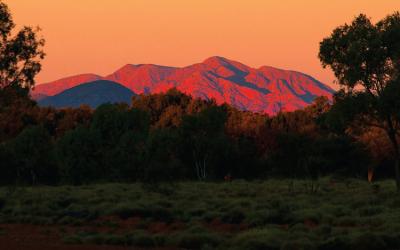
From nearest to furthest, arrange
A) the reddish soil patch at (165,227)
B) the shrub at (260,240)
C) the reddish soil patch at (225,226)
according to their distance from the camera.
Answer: the shrub at (260,240), the reddish soil patch at (165,227), the reddish soil patch at (225,226)

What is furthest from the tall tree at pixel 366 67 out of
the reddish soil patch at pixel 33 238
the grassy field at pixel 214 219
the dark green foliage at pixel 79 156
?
the dark green foliage at pixel 79 156

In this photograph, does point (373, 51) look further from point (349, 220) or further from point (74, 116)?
point (74, 116)

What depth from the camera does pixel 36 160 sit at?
214 ft

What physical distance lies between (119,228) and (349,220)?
373 inches

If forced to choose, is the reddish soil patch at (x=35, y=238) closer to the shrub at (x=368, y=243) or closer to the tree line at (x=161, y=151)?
the shrub at (x=368, y=243)

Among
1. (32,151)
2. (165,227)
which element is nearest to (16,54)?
(165,227)

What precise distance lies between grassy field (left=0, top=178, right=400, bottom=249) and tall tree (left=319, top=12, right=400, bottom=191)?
5.07 m

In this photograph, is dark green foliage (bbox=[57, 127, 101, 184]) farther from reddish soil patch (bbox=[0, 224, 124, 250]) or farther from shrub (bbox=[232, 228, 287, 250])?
shrub (bbox=[232, 228, 287, 250])

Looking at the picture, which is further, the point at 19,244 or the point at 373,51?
the point at 373,51

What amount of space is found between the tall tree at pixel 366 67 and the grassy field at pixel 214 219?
5.07 metres

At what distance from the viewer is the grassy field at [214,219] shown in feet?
67.2

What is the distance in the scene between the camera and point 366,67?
3697 centimetres

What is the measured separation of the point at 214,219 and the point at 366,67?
49.9ft

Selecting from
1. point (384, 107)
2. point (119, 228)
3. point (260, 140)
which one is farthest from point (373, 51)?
point (260, 140)
